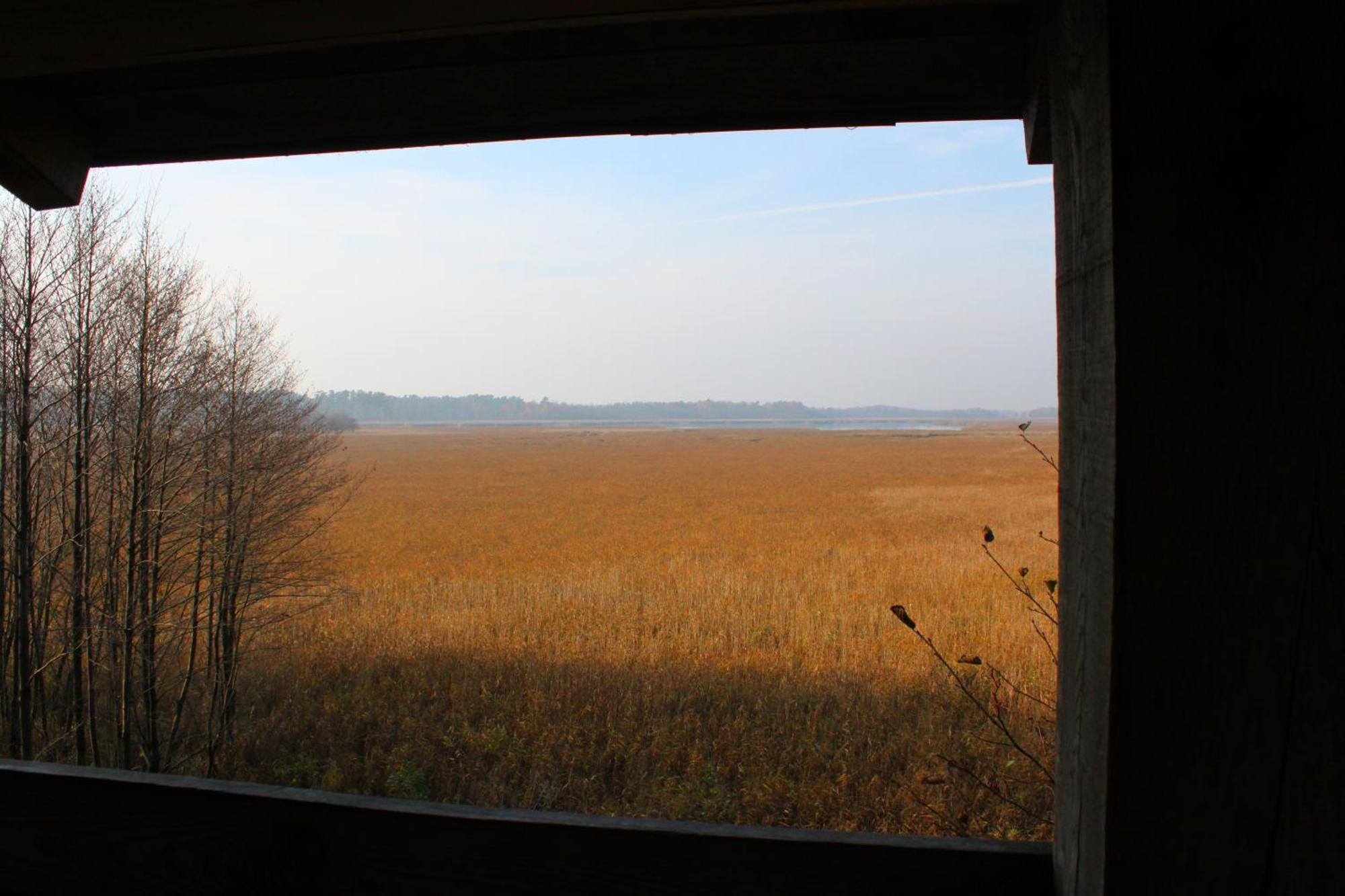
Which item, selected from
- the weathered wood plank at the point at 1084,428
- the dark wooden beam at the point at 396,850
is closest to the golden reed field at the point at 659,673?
the dark wooden beam at the point at 396,850

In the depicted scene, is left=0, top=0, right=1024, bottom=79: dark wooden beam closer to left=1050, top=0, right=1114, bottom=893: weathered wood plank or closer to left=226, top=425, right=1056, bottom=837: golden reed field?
left=1050, top=0, right=1114, bottom=893: weathered wood plank

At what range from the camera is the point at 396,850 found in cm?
120

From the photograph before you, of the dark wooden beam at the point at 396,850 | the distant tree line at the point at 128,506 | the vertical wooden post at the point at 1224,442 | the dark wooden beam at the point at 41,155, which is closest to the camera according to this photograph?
the vertical wooden post at the point at 1224,442

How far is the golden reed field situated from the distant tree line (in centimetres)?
140

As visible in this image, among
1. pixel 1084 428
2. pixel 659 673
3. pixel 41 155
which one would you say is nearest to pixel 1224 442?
pixel 1084 428

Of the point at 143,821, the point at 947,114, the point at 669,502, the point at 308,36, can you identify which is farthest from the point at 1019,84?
the point at 669,502

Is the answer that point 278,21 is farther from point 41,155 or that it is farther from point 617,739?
point 617,739

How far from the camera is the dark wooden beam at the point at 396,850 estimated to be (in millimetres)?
1116

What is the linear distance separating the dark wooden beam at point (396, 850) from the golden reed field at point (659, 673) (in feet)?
7.11

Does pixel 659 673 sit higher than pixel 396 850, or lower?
lower

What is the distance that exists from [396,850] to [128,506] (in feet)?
29.2

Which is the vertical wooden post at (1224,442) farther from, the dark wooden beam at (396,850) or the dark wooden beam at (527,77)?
the dark wooden beam at (527,77)

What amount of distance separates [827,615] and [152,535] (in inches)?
414

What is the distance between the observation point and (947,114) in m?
1.47
